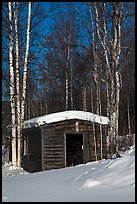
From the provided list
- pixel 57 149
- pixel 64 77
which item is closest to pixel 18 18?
pixel 57 149

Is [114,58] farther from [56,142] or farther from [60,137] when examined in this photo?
[56,142]

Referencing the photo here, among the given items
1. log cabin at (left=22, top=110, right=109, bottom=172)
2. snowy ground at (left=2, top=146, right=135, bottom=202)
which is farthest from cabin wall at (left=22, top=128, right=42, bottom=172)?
snowy ground at (left=2, top=146, right=135, bottom=202)

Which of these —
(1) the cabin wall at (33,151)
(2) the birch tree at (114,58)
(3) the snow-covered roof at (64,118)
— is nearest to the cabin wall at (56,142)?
(3) the snow-covered roof at (64,118)

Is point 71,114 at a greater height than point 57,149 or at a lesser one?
greater

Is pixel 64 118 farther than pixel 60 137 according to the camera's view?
No

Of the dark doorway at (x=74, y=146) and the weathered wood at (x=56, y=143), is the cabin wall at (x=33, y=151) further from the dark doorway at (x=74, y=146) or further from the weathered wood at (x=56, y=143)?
the dark doorway at (x=74, y=146)

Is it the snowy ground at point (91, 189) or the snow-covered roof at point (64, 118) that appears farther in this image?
the snow-covered roof at point (64, 118)

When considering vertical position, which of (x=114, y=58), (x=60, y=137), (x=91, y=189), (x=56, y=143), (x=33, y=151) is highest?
(x=114, y=58)

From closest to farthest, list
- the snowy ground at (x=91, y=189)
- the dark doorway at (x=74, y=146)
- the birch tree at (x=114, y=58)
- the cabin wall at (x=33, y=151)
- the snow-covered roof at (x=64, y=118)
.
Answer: the snowy ground at (x=91, y=189) → the birch tree at (x=114, y=58) → the snow-covered roof at (x=64, y=118) → the cabin wall at (x=33, y=151) → the dark doorway at (x=74, y=146)

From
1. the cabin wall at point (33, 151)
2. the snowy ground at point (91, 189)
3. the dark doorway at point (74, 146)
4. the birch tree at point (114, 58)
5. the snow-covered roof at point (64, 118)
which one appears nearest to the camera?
the snowy ground at point (91, 189)

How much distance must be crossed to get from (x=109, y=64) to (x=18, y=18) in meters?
5.10

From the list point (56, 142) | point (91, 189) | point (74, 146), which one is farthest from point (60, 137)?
point (91, 189)

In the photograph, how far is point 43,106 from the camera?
3594cm

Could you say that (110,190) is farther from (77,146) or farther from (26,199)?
(77,146)
